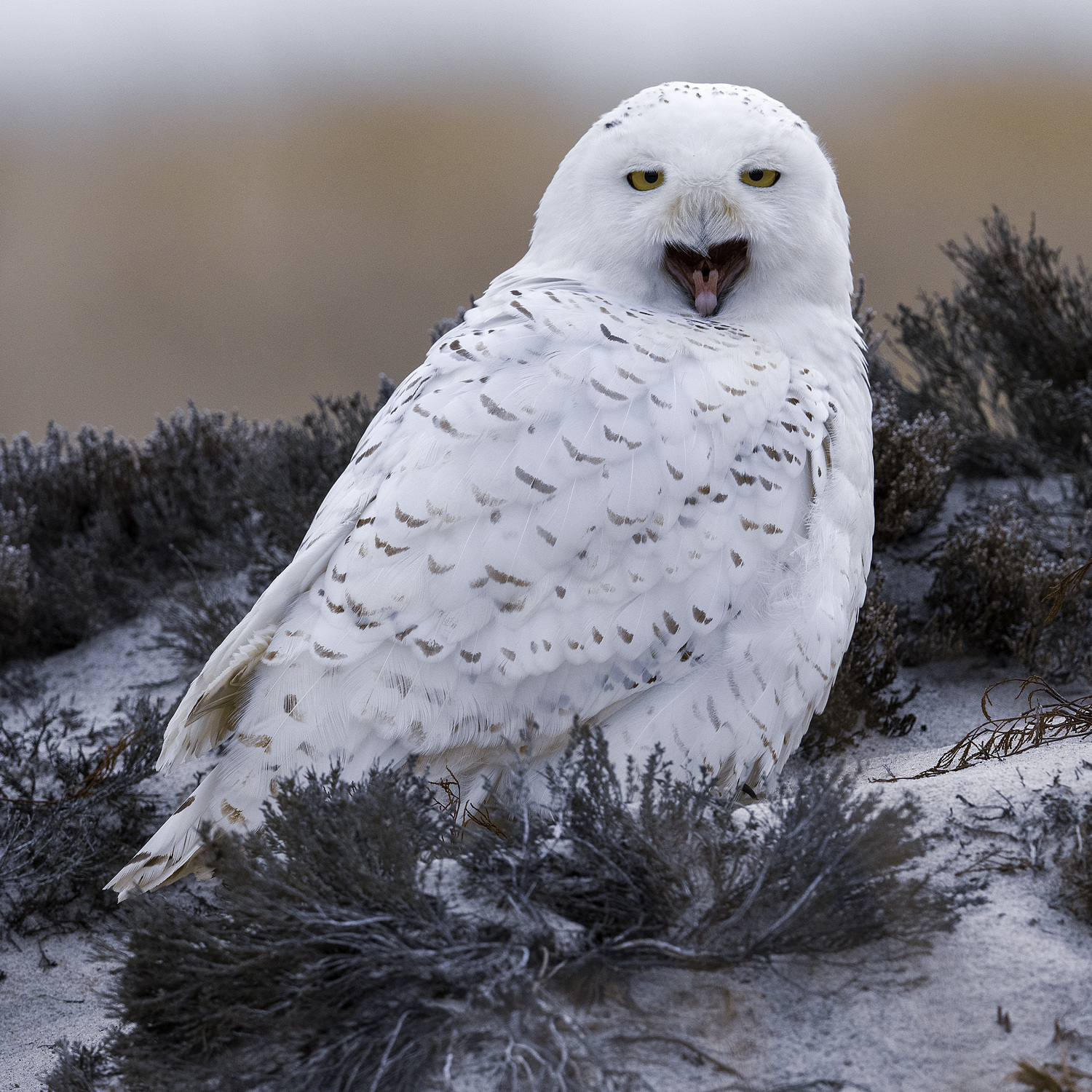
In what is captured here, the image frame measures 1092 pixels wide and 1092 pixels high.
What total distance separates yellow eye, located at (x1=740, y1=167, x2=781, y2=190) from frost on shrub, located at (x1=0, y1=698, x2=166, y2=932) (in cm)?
229

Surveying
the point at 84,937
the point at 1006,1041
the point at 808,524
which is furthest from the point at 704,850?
the point at 84,937

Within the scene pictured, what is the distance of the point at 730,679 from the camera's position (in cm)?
206

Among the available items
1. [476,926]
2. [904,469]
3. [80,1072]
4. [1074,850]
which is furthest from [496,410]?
[904,469]

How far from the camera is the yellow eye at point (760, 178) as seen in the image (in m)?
2.24

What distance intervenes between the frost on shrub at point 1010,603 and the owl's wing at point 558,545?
1.37 meters

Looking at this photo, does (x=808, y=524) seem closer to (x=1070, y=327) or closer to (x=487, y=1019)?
(x=487, y=1019)

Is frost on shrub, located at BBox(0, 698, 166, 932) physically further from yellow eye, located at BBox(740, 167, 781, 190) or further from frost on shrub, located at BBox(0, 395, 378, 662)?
yellow eye, located at BBox(740, 167, 781, 190)

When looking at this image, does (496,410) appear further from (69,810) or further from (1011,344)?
(1011,344)

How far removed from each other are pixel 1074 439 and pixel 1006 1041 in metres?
3.34

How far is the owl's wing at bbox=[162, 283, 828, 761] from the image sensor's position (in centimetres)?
202

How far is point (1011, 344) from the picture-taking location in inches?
175

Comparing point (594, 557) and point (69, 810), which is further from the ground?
point (594, 557)

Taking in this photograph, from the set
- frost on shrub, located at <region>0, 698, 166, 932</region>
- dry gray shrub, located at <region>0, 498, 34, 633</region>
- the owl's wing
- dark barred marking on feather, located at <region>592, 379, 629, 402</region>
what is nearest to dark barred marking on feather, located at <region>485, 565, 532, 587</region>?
the owl's wing

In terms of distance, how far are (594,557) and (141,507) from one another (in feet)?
9.86
